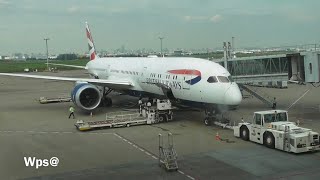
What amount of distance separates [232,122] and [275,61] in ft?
19.5

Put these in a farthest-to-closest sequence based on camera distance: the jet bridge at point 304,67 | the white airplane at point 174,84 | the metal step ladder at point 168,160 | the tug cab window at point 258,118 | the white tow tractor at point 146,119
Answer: the jet bridge at point 304,67 → the white tow tractor at point 146,119 → the white airplane at point 174,84 → the tug cab window at point 258,118 → the metal step ladder at point 168,160

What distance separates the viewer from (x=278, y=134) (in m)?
17.0

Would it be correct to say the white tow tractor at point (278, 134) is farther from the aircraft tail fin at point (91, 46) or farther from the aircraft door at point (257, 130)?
the aircraft tail fin at point (91, 46)

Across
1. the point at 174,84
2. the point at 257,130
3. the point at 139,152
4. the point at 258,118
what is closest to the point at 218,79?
the point at 174,84

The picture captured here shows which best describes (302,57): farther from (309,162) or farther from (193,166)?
(193,166)

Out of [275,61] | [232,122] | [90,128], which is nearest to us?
[90,128]

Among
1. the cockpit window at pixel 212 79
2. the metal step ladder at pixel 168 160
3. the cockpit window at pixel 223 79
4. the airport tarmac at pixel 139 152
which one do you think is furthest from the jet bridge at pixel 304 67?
the metal step ladder at pixel 168 160

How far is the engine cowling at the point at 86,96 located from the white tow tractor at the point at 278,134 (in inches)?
468

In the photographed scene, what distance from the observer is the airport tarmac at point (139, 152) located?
1390cm

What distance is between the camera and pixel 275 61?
87.8 feet

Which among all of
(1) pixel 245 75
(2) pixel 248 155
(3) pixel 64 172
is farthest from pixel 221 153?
(1) pixel 245 75

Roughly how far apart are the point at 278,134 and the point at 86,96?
1541cm

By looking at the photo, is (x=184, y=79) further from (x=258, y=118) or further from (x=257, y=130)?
(x=257, y=130)

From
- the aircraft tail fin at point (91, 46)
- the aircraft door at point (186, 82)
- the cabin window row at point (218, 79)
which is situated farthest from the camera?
the aircraft tail fin at point (91, 46)
